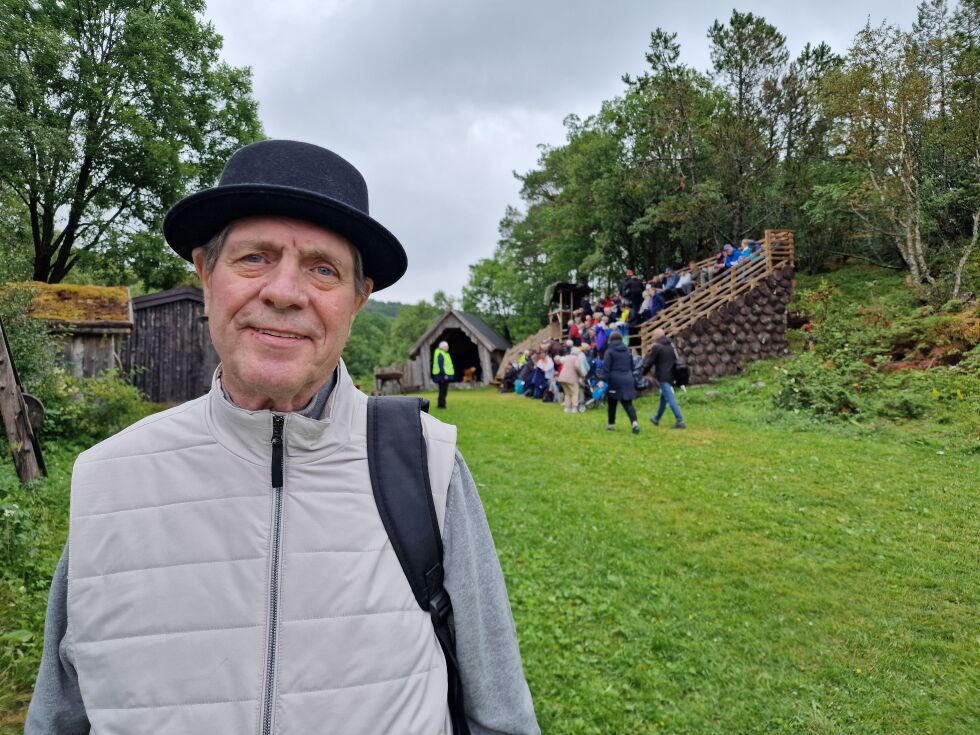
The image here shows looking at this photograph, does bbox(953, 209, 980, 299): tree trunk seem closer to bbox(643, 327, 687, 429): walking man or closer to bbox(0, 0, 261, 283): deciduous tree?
bbox(643, 327, 687, 429): walking man

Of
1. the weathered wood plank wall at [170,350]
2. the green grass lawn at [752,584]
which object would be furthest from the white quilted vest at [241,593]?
the weathered wood plank wall at [170,350]

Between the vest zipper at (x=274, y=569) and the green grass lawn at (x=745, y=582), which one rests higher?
the vest zipper at (x=274, y=569)

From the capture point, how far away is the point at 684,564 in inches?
200

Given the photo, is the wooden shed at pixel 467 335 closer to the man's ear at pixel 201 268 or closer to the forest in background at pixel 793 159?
the forest in background at pixel 793 159

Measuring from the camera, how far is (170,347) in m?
15.9

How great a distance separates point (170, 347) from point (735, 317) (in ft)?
59.2

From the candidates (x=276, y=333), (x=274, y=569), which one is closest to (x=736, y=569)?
(x=274, y=569)

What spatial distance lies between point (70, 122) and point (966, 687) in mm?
26536

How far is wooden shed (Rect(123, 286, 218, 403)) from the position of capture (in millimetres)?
15469

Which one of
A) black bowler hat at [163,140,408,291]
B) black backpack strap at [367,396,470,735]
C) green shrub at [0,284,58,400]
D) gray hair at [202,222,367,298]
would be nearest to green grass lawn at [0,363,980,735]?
green shrub at [0,284,58,400]

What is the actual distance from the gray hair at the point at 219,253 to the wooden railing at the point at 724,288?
628 inches

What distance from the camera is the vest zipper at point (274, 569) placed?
4.05 feet

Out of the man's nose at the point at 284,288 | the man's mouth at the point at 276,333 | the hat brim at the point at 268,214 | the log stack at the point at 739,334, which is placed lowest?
the man's mouth at the point at 276,333

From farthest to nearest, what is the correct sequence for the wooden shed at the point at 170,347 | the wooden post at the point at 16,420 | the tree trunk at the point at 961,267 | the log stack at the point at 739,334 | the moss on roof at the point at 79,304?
the log stack at the point at 739,334 < the wooden shed at the point at 170,347 < the tree trunk at the point at 961,267 < the moss on roof at the point at 79,304 < the wooden post at the point at 16,420
